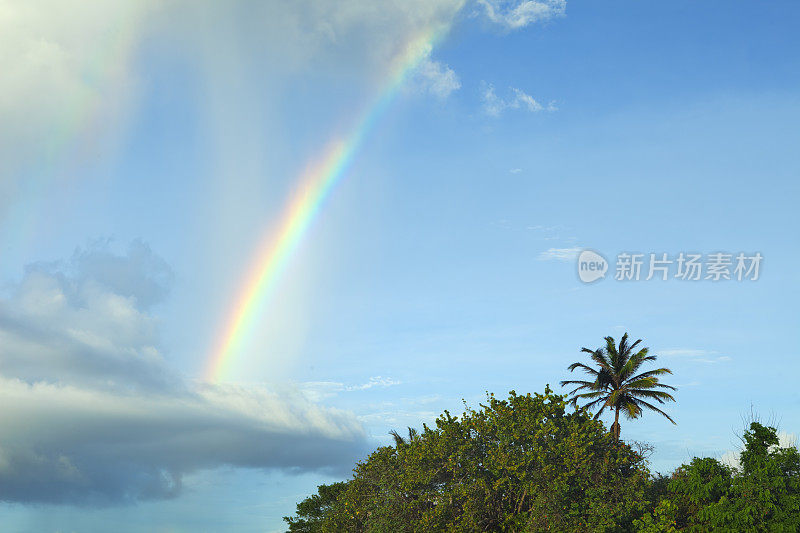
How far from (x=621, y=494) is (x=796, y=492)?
8.21 metres

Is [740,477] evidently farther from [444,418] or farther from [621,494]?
[444,418]

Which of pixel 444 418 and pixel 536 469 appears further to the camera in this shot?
pixel 444 418

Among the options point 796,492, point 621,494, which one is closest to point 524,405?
point 621,494

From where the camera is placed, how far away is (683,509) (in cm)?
3969

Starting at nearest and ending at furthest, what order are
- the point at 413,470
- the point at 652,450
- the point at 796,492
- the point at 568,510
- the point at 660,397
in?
the point at 796,492
the point at 568,510
the point at 413,470
the point at 652,450
the point at 660,397

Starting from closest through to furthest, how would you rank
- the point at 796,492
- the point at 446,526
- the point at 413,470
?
the point at 796,492 < the point at 446,526 < the point at 413,470

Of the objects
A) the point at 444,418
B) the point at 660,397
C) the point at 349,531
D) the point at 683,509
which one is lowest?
the point at 349,531

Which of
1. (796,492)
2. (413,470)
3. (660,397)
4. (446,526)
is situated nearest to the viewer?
(796,492)

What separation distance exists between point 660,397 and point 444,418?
20466mm

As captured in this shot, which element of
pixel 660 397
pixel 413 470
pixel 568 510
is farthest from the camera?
pixel 660 397

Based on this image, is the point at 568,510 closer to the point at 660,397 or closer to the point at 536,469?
the point at 536,469

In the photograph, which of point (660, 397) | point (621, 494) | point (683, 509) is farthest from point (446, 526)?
point (660, 397)

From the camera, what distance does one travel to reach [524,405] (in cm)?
4275

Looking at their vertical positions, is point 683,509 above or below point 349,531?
above
